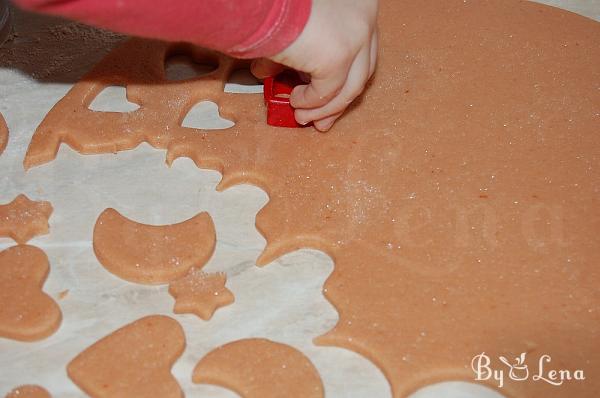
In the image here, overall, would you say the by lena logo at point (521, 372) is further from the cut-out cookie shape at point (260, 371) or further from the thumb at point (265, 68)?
the thumb at point (265, 68)

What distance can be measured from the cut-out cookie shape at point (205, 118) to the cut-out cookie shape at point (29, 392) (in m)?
0.50

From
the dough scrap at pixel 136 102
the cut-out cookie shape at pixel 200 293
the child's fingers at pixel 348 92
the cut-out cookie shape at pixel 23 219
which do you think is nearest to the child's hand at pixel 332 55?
the child's fingers at pixel 348 92

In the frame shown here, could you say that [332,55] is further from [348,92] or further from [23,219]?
[23,219]

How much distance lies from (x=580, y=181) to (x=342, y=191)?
0.35 metres

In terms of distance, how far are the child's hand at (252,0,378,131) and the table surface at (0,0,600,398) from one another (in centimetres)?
16

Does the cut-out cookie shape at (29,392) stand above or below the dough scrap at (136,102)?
below

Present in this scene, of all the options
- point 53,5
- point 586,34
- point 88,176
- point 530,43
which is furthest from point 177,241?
point 586,34

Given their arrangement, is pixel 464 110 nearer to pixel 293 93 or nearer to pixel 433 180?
pixel 433 180

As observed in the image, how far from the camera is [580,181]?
109 centimetres

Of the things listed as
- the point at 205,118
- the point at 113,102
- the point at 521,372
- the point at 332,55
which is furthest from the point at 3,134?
the point at 521,372

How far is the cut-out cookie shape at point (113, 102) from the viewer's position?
4.09 ft

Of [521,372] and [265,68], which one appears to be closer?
[521,372]

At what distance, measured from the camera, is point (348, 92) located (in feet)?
3.53

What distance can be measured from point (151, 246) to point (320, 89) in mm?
326
